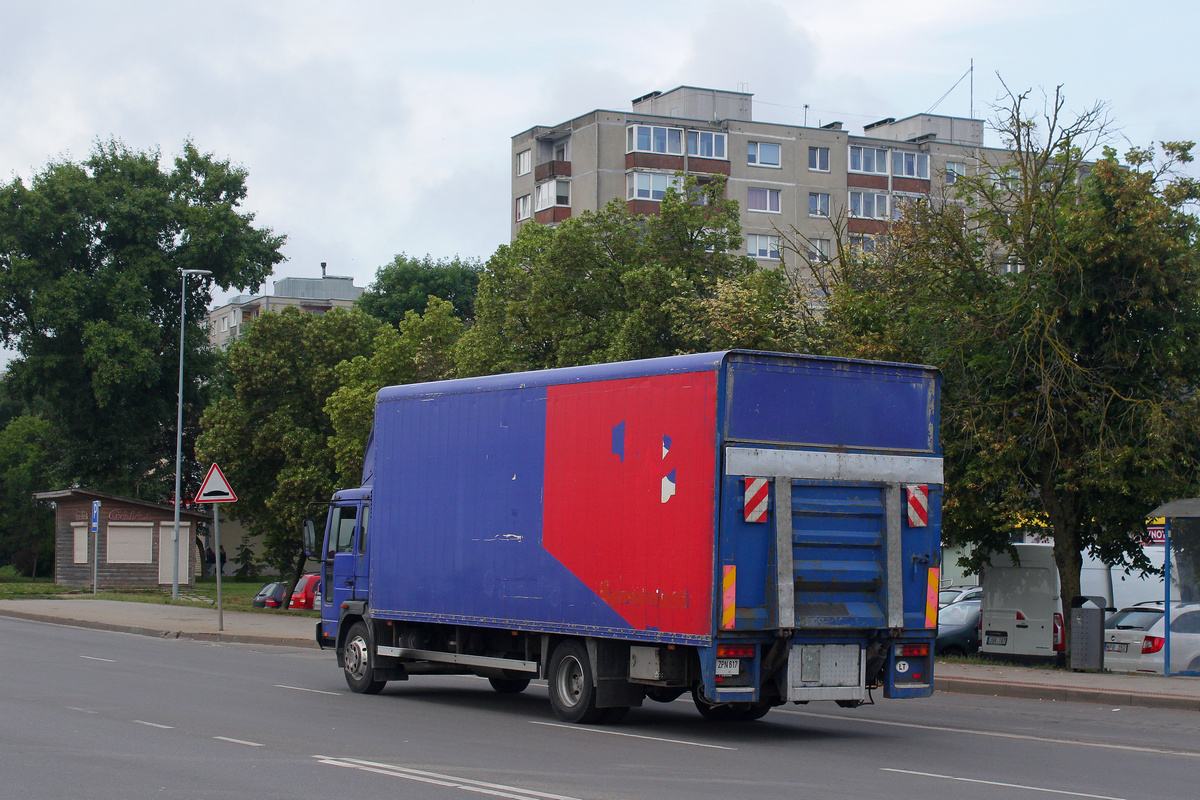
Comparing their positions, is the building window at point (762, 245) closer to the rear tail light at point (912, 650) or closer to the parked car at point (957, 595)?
the parked car at point (957, 595)

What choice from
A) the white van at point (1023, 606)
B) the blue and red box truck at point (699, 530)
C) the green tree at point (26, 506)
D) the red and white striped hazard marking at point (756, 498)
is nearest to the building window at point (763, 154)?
the green tree at point (26, 506)

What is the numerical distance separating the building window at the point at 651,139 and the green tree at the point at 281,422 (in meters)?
32.3

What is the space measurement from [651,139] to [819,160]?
1116 centimetres

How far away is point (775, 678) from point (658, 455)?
2247 mm

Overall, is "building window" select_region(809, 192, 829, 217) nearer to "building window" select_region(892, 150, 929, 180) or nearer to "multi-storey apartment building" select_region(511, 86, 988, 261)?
"multi-storey apartment building" select_region(511, 86, 988, 261)

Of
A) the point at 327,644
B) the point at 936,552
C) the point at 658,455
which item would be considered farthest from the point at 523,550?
the point at 327,644

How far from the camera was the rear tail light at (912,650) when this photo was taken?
12.3 metres

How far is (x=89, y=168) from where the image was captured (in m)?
54.8

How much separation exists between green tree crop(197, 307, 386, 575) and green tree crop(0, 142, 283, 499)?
15.5m

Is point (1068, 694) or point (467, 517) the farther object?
point (1068, 694)

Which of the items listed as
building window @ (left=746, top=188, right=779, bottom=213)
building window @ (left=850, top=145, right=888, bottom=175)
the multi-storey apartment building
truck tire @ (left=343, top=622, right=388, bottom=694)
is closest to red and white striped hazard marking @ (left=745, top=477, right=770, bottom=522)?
truck tire @ (left=343, top=622, right=388, bottom=694)

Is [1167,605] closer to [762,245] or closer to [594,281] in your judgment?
[594,281]

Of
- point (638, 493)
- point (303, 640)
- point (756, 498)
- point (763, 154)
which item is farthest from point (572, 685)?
point (763, 154)

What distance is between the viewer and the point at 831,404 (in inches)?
481
